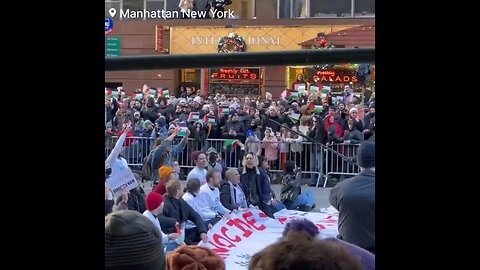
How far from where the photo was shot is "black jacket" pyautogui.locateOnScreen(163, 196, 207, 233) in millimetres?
4664

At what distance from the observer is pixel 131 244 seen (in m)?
0.94

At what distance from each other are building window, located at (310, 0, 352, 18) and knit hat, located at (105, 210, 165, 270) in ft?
50.4

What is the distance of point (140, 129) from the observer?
927 cm

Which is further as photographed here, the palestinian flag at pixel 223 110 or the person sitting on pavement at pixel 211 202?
the palestinian flag at pixel 223 110

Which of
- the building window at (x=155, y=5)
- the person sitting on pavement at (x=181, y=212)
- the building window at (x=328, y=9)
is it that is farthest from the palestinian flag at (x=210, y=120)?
the building window at (x=155, y=5)

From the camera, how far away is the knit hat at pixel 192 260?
107 centimetres

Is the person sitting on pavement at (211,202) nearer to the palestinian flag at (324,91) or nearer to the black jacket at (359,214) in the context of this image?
the black jacket at (359,214)

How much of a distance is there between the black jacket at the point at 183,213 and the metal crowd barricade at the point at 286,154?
229 centimetres

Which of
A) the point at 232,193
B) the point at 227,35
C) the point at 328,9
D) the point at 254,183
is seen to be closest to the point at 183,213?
the point at 232,193

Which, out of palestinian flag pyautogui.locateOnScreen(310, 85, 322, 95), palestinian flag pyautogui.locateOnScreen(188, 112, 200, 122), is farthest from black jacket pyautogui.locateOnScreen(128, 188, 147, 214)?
palestinian flag pyautogui.locateOnScreen(310, 85, 322, 95)

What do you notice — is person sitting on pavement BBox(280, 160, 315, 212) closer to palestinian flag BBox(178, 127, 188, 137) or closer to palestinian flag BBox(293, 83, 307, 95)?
palestinian flag BBox(178, 127, 188, 137)

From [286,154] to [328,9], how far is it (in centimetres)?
805
